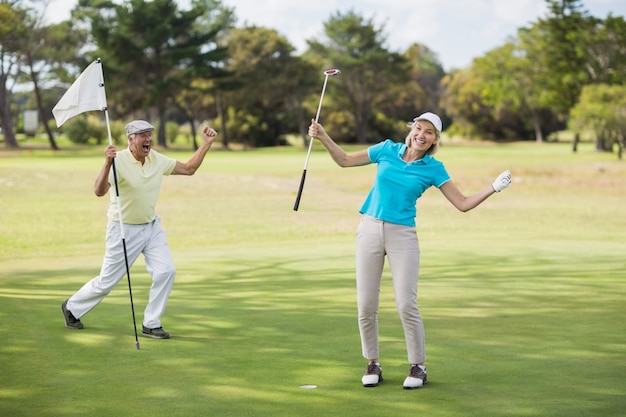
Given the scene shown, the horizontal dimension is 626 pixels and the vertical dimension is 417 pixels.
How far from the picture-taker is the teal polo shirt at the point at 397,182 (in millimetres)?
6570

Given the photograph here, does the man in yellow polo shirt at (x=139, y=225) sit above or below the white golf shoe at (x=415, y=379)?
above

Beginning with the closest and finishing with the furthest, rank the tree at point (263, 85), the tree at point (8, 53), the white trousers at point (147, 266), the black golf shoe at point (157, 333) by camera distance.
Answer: the black golf shoe at point (157, 333), the white trousers at point (147, 266), the tree at point (8, 53), the tree at point (263, 85)

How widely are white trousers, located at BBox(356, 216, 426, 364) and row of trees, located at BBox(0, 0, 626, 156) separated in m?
51.9

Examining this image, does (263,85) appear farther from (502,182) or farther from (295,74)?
(502,182)

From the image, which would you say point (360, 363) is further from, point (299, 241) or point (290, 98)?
point (290, 98)

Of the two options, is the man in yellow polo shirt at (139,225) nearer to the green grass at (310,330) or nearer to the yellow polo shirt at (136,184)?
the yellow polo shirt at (136,184)

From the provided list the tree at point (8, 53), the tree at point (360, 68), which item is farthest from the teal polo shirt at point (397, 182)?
the tree at point (360, 68)

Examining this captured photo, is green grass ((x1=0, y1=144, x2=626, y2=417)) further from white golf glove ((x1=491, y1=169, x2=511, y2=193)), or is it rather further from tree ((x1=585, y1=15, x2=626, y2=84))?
tree ((x1=585, y1=15, x2=626, y2=84))

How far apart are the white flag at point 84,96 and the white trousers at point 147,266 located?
3.50 ft

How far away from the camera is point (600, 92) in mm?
61500

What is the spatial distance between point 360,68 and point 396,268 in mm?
86472

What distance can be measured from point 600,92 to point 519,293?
2113 inches

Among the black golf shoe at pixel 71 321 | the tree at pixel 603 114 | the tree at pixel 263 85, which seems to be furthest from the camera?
the tree at pixel 263 85

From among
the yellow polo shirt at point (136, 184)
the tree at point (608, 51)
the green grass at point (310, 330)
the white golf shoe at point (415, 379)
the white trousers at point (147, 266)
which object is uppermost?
the tree at point (608, 51)
